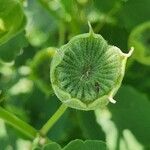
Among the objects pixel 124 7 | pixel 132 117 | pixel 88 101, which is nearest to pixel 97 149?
pixel 88 101

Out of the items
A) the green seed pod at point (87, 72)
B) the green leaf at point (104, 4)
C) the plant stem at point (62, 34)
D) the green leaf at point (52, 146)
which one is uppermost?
the green seed pod at point (87, 72)

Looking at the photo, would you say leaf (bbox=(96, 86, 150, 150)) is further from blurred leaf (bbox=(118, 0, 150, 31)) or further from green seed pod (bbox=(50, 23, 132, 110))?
green seed pod (bbox=(50, 23, 132, 110))

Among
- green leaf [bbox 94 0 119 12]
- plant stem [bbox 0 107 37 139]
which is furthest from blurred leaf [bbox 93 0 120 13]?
plant stem [bbox 0 107 37 139]

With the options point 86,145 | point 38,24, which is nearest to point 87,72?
point 86,145

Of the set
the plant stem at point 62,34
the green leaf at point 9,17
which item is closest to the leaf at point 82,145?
the green leaf at point 9,17

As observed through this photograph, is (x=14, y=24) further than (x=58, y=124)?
No

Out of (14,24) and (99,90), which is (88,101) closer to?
(99,90)

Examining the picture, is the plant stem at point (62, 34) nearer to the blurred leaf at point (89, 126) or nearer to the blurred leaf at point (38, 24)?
the blurred leaf at point (38, 24)
